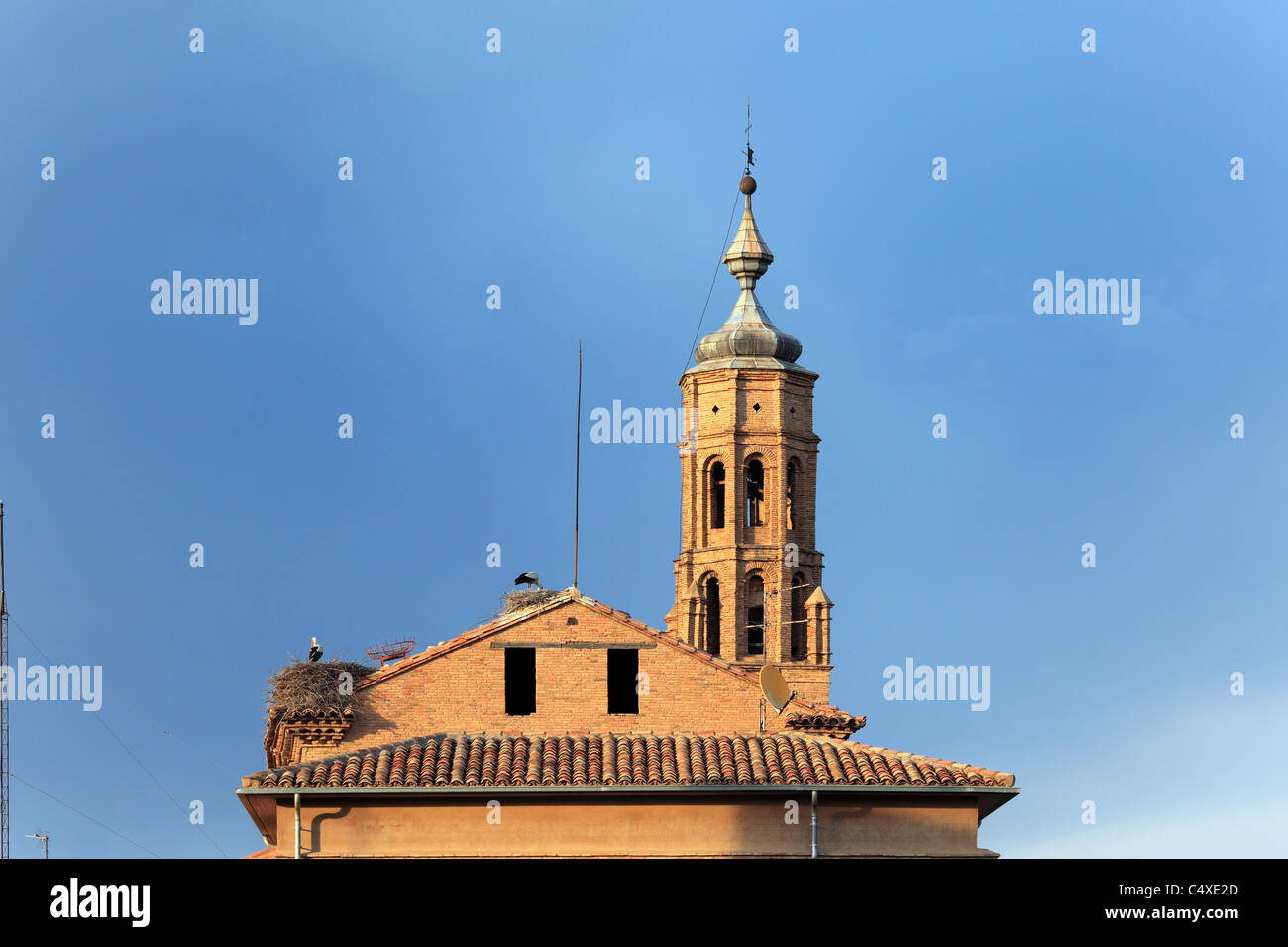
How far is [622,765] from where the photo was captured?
36125 mm

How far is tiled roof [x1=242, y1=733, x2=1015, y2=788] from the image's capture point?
35.2 m

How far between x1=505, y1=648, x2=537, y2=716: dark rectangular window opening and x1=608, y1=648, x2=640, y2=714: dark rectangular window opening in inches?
52.0

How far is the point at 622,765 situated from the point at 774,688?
4.29 meters

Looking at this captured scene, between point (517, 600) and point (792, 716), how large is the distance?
656 centimetres

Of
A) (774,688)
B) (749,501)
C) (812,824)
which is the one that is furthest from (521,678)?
(749,501)

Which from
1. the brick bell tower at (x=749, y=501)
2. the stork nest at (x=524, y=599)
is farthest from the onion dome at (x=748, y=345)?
the stork nest at (x=524, y=599)

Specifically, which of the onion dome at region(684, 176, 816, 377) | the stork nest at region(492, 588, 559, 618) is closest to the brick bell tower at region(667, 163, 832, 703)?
the onion dome at region(684, 176, 816, 377)

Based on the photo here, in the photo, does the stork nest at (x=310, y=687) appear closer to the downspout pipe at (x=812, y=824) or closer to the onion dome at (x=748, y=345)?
the downspout pipe at (x=812, y=824)

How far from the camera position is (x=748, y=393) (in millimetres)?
81438

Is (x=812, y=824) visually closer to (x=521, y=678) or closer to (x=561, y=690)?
(x=561, y=690)

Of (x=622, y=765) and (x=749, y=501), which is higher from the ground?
(x=749, y=501)

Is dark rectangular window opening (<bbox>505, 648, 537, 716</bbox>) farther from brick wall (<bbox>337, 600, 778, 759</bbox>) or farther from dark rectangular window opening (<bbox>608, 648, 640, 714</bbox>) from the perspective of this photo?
dark rectangular window opening (<bbox>608, 648, 640, 714</bbox>)
